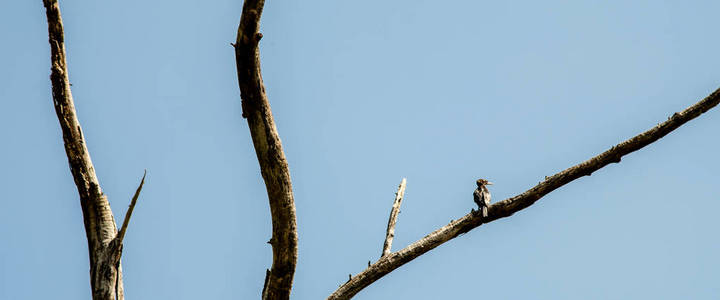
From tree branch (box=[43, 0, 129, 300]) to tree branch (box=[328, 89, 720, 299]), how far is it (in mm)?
1950

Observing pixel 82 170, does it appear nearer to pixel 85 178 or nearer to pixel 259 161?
pixel 85 178

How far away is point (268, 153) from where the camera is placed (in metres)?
5.41

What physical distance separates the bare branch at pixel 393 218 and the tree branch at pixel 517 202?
25 centimetres

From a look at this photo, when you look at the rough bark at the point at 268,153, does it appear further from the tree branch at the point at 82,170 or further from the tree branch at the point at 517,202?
the tree branch at the point at 82,170

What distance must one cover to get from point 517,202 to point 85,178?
151 inches

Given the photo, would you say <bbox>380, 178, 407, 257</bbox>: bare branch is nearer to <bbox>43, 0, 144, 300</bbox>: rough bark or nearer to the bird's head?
<bbox>43, 0, 144, 300</bbox>: rough bark

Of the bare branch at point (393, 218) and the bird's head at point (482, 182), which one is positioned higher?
the bird's head at point (482, 182)

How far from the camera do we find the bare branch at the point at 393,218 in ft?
21.9

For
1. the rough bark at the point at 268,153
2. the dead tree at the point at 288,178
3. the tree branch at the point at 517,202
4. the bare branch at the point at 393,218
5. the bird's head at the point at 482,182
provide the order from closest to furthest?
the rough bark at the point at 268,153
the dead tree at the point at 288,178
the tree branch at the point at 517,202
the bare branch at the point at 393,218
the bird's head at the point at 482,182

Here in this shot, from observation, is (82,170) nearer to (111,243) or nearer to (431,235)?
(111,243)

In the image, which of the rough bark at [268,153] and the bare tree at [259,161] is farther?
the bare tree at [259,161]

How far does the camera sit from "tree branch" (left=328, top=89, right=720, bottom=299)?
6145 mm

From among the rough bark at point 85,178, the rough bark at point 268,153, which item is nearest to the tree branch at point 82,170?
the rough bark at point 85,178

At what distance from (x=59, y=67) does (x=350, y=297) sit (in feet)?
10.2
